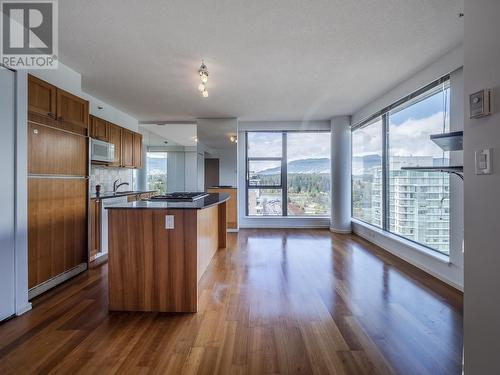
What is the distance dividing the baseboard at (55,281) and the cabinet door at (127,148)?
7.30 ft

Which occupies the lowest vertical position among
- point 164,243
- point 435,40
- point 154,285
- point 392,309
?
point 392,309

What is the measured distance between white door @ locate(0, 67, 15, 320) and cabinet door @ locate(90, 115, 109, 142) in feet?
5.87

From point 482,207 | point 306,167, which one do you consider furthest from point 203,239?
point 306,167

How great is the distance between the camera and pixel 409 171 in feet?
12.3

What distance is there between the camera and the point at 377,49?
282 centimetres

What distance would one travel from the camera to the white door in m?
2.09

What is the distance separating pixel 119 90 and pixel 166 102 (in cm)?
82

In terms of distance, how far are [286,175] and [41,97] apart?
16.1 feet

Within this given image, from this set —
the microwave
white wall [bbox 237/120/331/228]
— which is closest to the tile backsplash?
the microwave

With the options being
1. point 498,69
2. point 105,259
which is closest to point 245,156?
point 105,259

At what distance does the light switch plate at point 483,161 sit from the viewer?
1135mm

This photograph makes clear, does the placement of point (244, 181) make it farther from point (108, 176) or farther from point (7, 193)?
point (7, 193)

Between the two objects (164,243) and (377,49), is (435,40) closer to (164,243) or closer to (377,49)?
(377,49)

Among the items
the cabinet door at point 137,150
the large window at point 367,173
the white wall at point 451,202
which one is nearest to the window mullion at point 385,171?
the large window at point 367,173
